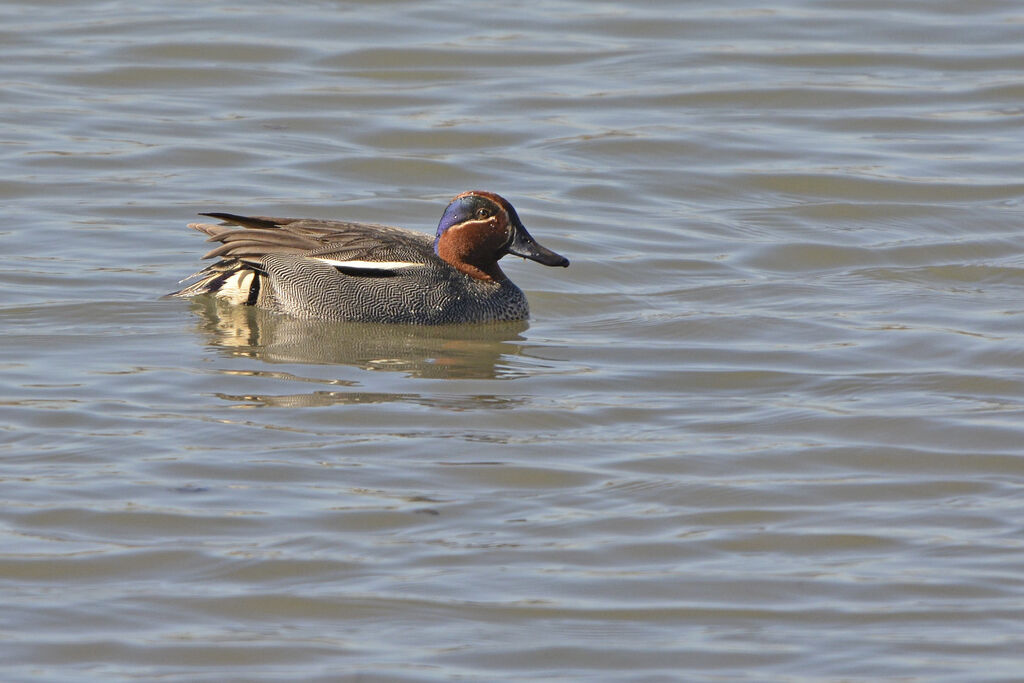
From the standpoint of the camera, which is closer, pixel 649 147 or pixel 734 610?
pixel 734 610

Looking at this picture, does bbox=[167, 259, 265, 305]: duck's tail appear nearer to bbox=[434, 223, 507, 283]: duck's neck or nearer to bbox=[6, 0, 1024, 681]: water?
bbox=[6, 0, 1024, 681]: water

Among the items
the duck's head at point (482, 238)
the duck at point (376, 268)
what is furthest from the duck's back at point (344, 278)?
the duck's head at point (482, 238)

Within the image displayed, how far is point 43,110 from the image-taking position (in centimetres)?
1517

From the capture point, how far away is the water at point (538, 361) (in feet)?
21.5

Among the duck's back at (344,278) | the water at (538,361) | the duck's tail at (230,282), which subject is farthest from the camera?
the duck's tail at (230,282)

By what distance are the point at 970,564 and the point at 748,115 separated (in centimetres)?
909

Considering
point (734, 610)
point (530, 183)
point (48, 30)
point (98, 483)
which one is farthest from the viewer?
point (48, 30)

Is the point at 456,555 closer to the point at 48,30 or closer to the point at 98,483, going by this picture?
the point at 98,483

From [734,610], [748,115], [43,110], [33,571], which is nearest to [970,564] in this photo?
[734,610]

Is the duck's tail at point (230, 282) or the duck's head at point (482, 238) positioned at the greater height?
the duck's head at point (482, 238)

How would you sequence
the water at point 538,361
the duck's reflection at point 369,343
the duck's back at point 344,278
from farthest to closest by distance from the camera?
the duck's back at point 344,278
the duck's reflection at point 369,343
the water at point 538,361

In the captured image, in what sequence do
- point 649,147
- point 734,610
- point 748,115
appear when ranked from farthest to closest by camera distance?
point 748,115 → point 649,147 → point 734,610

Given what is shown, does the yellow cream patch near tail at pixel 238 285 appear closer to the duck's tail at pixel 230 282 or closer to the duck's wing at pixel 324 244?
the duck's tail at pixel 230 282

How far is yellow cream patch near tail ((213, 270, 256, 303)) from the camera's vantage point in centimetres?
1098
